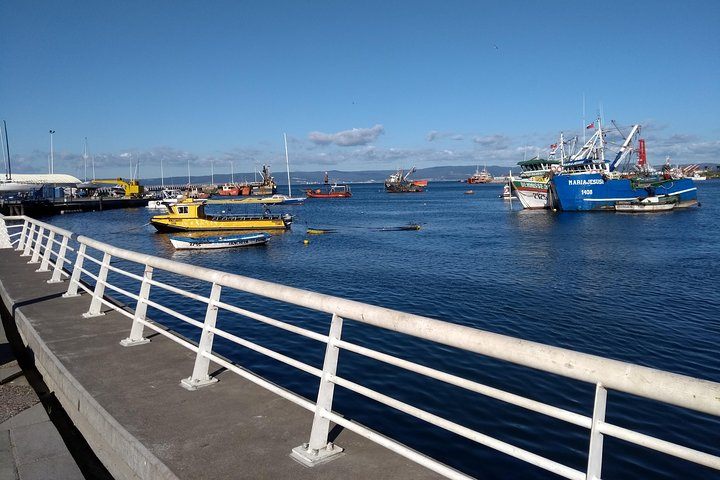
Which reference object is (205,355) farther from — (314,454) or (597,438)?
(597,438)

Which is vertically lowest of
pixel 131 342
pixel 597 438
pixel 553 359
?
pixel 131 342

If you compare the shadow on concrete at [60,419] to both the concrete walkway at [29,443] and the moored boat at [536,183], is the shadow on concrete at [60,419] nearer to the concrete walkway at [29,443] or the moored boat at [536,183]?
the concrete walkway at [29,443]

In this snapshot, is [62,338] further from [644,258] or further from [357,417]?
[644,258]

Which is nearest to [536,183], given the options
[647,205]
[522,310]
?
[647,205]

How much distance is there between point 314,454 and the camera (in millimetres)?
3613

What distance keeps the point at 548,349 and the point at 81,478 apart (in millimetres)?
3470

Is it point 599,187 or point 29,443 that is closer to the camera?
point 29,443

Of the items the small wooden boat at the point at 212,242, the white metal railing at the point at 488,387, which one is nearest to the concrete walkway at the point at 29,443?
the white metal railing at the point at 488,387

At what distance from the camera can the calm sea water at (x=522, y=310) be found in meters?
8.95

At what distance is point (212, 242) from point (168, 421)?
3630 centimetres

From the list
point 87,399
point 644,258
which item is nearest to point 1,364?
point 87,399

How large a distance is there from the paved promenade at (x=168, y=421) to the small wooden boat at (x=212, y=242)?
109 ft

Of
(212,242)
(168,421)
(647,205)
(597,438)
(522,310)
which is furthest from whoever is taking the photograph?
(647,205)

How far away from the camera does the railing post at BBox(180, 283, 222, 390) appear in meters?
4.72
